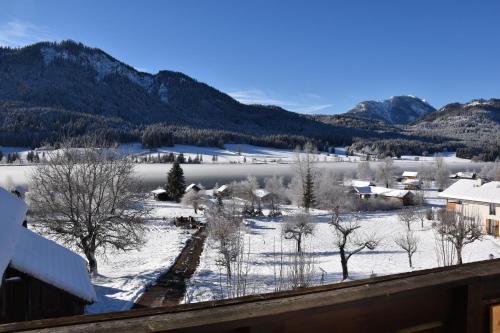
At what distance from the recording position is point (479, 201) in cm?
4859

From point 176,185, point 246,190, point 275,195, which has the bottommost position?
point 275,195

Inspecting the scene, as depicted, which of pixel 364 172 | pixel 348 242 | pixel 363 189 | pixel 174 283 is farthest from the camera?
pixel 364 172

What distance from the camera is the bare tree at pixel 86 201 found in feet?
86.8

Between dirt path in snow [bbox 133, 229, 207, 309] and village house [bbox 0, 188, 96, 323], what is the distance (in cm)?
317

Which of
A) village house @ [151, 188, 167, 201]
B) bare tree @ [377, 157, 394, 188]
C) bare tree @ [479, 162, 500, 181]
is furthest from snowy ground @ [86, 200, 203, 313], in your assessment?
bare tree @ [479, 162, 500, 181]

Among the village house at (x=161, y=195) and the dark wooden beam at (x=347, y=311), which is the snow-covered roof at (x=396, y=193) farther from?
the dark wooden beam at (x=347, y=311)

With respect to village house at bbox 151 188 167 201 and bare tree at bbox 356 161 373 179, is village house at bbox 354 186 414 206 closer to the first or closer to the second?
bare tree at bbox 356 161 373 179

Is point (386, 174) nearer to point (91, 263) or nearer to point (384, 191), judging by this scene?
point (384, 191)

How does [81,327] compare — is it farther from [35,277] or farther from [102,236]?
[102,236]

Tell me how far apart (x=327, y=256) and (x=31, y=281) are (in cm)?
2672

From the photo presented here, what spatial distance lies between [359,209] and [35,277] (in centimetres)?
6335

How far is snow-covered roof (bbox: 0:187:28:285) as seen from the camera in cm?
1121

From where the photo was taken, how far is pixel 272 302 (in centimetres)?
173

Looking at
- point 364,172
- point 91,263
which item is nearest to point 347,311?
point 91,263
